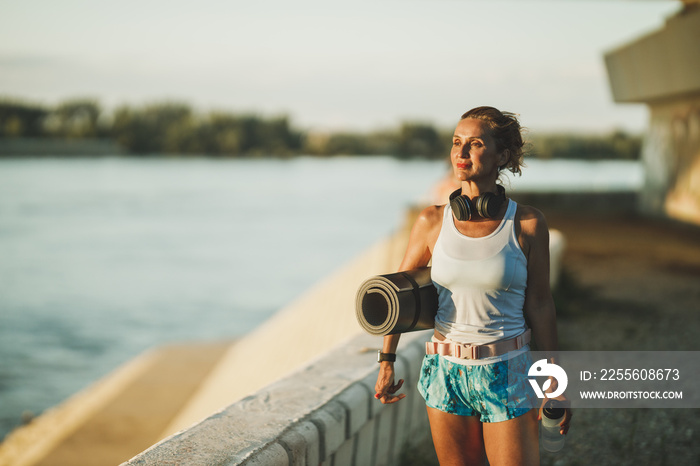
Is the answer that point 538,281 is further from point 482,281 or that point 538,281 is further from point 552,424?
point 552,424

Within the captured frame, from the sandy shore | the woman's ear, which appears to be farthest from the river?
the sandy shore

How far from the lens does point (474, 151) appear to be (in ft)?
7.43

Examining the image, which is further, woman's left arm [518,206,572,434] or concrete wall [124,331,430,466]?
concrete wall [124,331,430,466]

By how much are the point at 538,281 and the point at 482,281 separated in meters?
0.22

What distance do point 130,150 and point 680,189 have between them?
109760 mm

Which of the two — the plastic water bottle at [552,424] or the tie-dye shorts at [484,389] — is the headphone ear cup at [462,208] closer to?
the tie-dye shorts at [484,389]

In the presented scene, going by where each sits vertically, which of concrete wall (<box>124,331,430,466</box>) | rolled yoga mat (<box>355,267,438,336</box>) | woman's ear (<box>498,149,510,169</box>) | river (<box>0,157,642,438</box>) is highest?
woman's ear (<box>498,149,510,169</box>)

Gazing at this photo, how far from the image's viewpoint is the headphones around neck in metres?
2.20

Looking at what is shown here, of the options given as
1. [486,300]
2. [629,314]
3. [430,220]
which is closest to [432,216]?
[430,220]

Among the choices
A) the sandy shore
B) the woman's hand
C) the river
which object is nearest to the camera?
the woman's hand


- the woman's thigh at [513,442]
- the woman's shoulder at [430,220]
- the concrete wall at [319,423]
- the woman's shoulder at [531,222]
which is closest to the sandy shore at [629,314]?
the concrete wall at [319,423]

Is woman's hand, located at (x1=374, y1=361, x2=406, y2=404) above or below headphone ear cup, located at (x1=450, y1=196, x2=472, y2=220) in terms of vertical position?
below

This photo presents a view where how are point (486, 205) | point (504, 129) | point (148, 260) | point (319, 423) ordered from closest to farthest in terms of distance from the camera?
1. point (486, 205)
2. point (504, 129)
3. point (319, 423)
4. point (148, 260)

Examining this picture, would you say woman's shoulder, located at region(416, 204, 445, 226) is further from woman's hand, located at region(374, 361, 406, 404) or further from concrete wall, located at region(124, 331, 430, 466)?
concrete wall, located at region(124, 331, 430, 466)
